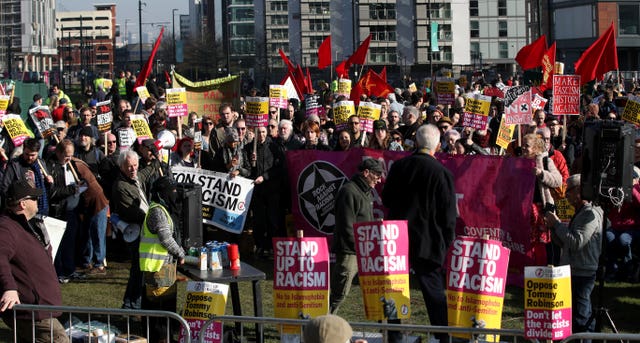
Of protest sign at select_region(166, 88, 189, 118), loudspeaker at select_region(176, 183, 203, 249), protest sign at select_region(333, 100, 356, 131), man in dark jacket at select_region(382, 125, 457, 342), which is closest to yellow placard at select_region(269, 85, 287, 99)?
protest sign at select_region(333, 100, 356, 131)

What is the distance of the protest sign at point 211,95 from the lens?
833 inches

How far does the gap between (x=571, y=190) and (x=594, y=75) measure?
34.7ft

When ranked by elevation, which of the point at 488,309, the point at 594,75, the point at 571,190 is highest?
the point at 594,75

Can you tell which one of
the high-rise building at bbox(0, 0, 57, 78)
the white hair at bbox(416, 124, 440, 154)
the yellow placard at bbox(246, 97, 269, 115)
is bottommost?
the white hair at bbox(416, 124, 440, 154)

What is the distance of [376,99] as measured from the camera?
24.2m

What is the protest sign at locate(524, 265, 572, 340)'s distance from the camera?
7.42m

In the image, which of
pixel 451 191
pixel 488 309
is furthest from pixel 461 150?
pixel 488 309

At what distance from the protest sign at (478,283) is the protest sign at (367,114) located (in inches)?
339

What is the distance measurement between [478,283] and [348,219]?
2.49m

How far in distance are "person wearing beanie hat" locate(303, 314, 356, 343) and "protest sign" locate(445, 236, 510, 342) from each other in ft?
11.0

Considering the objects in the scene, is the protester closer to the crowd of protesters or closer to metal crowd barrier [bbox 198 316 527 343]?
metal crowd barrier [bbox 198 316 527 343]

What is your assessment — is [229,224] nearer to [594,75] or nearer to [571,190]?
[571,190]

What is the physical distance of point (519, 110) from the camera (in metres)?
15.4

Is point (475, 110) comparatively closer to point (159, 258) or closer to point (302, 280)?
point (159, 258)
